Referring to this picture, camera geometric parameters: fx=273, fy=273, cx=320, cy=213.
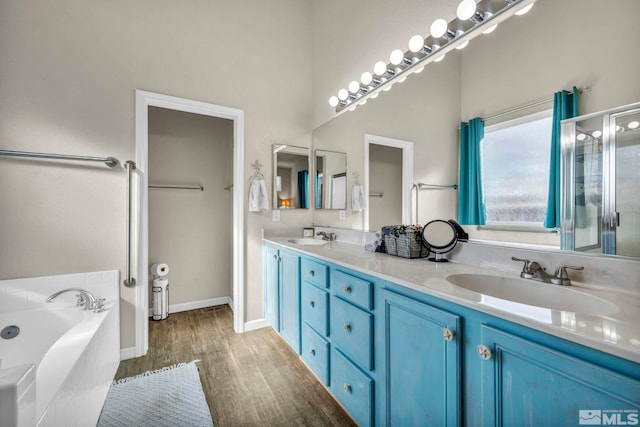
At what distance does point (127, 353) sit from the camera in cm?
213

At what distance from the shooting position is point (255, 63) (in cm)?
268

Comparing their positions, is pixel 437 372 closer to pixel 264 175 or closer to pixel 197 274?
pixel 264 175

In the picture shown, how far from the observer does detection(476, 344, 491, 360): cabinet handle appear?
0.79 m

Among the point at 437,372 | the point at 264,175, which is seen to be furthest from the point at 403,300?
the point at 264,175

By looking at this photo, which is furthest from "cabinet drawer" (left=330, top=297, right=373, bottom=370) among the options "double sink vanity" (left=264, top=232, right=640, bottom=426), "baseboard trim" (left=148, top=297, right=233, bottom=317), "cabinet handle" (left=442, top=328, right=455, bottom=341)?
"baseboard trim" (left=148, top=297, right=233, bottom=317)

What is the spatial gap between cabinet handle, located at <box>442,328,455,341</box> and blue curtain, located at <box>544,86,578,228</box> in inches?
24.8

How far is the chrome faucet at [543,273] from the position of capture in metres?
0.97

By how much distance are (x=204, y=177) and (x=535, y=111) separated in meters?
3.14

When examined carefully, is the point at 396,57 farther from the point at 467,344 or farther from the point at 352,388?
the point at 352,388

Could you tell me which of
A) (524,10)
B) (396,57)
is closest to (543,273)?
(524,10)

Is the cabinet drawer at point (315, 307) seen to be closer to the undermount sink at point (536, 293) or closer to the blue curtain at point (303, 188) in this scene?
the undermount sink at point (536, 293)

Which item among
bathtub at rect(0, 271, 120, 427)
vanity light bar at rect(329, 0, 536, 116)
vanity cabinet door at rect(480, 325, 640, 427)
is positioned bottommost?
bathtub at rect(0, 271, 120, 427)

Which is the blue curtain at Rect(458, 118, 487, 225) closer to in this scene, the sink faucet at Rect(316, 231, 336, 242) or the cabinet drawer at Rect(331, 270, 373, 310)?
the cabinet drawer at Rect(331, 270, 373, 310)

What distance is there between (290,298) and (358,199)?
97cm
